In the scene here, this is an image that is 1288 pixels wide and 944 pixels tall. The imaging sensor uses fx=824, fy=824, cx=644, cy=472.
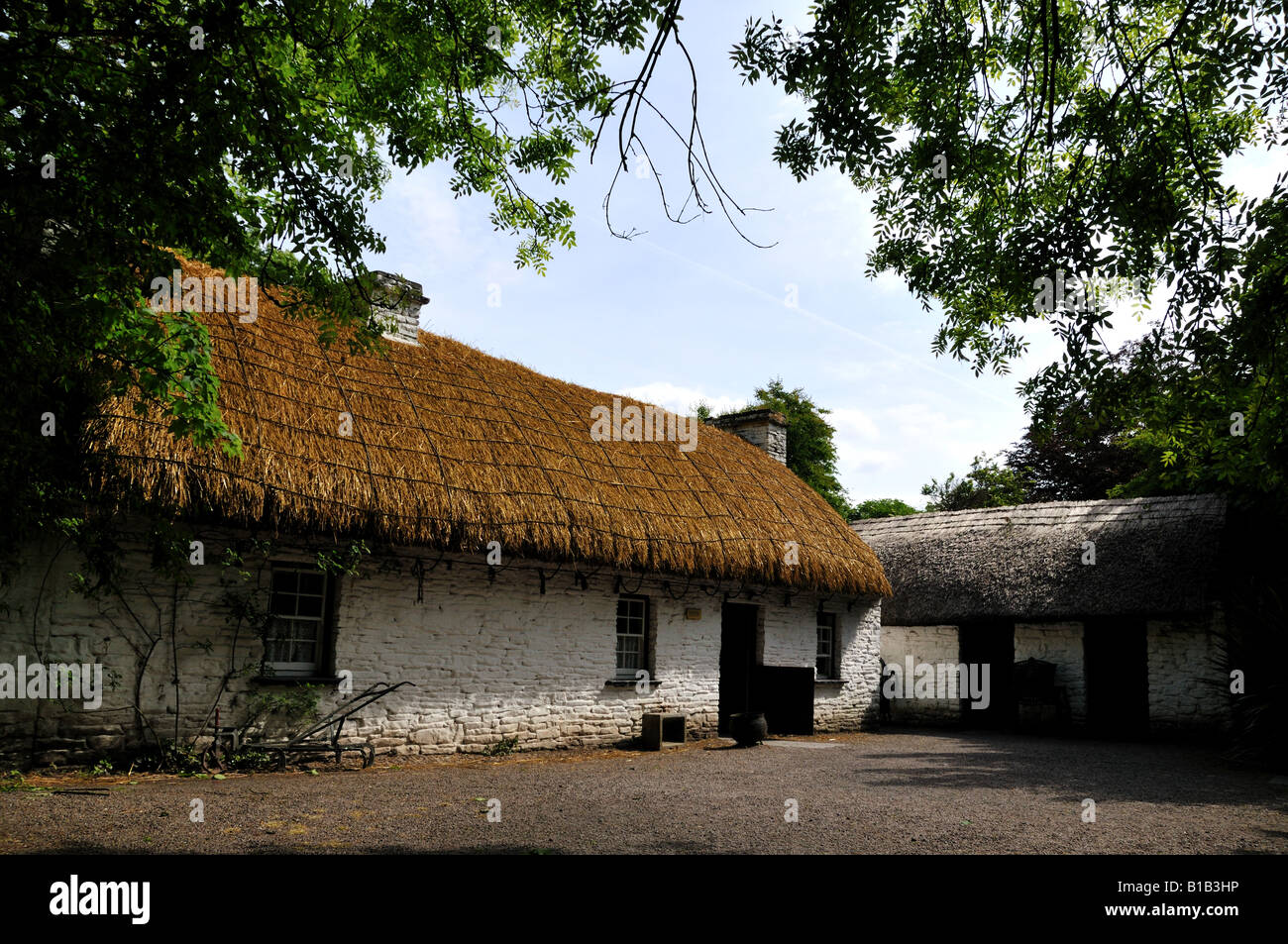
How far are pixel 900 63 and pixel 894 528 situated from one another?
1703 centimetres

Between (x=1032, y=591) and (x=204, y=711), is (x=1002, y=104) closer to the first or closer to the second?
(x=204, y=711)

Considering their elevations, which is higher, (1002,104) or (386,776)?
(1002,104)

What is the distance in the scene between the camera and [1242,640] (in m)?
12.1

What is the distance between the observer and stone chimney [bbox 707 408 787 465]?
1934 centimetres

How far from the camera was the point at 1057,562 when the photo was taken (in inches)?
673

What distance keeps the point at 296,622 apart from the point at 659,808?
15.3ft

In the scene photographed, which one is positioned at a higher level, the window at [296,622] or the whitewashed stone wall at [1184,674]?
the window at [296,622]

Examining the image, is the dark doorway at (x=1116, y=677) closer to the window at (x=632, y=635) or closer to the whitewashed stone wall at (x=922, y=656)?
the whitewashed stone wall at (x=922, y=656)

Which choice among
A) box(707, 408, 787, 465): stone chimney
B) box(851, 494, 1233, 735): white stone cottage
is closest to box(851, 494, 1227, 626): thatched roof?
box(851, 494, 1233, 735): white stone cottage

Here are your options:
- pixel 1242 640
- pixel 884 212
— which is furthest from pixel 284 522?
pixel 1242 640

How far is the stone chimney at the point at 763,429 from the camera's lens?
762 inches

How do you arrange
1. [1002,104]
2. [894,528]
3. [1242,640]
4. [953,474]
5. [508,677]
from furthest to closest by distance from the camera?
[953,474]
[894,528]
[1242,640]
[508,677]
[1002,104]

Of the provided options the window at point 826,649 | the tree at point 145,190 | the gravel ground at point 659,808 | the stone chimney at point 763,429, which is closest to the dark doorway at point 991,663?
the window at point 826,649

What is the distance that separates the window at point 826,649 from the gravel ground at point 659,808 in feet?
16.6
